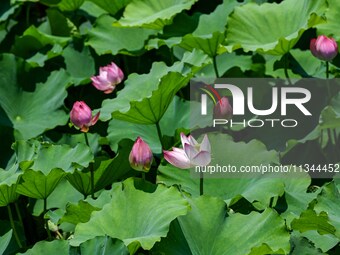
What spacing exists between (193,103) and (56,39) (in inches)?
31.3

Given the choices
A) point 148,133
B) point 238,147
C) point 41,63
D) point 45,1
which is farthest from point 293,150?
point 45,1

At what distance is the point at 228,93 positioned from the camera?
2600 millimetres

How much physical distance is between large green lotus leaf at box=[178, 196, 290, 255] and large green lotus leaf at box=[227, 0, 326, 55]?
0.69 m

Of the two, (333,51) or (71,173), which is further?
(333,51)

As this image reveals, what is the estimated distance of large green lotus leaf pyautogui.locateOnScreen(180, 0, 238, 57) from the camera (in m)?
2.51

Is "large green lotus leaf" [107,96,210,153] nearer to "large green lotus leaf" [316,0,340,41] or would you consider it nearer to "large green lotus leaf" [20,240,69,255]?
"large green lotus leaf" [316,0,340,41]

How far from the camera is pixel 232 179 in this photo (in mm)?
2082

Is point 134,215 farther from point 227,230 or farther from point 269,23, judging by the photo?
point 269,23

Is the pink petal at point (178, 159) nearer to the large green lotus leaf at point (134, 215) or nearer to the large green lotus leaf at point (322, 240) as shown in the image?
the large green lotus leaf at point (134, 215)

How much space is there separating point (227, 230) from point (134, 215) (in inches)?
8.2

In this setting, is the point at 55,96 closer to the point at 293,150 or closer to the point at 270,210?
the point at 293,150

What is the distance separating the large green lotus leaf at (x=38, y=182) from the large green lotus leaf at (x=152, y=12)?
2.66ft
